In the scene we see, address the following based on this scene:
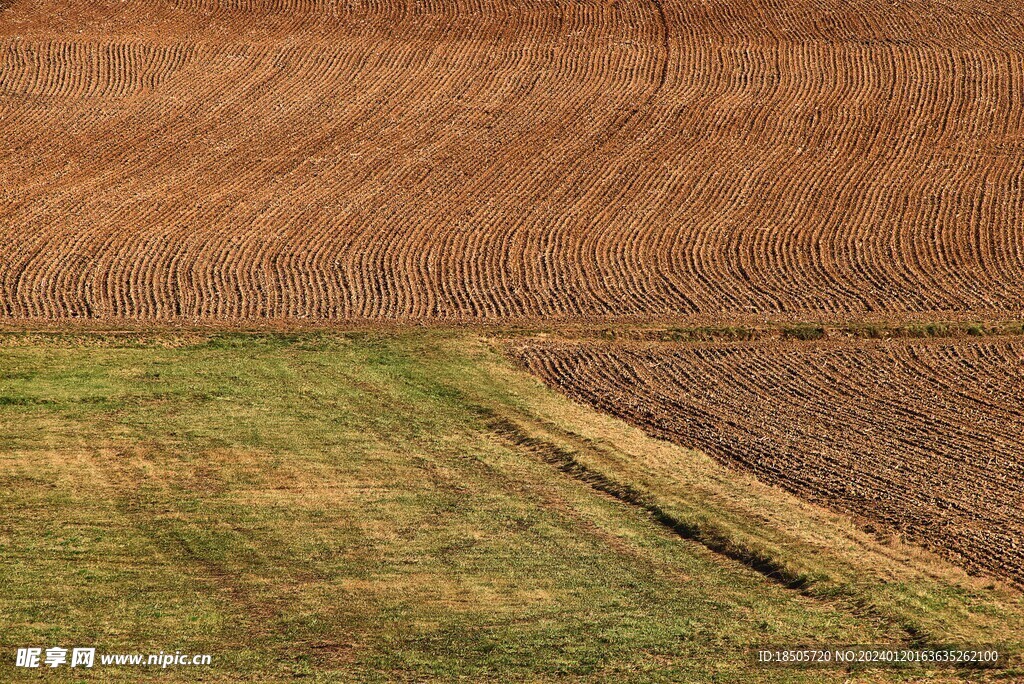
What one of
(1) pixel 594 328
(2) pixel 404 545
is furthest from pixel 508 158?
(2) pixel 404 545

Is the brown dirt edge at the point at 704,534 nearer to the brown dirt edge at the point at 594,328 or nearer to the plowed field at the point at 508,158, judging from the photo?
the brown dirt edge at the point at 594,328

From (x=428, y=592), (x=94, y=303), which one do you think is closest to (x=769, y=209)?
(x=94, y=303)

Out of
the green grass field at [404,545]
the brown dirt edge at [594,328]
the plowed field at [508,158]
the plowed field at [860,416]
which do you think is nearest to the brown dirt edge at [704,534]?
the green grass field at [404,545]

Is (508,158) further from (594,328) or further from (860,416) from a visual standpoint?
(860,416)

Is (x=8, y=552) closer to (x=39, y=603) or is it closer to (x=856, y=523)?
(x=39, y=603)

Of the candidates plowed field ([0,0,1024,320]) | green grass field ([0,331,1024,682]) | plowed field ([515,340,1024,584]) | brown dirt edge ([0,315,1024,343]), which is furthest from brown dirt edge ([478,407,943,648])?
plowed field ([0,0,1024,320])

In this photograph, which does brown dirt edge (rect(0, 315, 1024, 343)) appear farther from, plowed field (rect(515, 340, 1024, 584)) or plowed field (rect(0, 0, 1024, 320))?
plowed field (rect(0, 0, 1024, 320))
